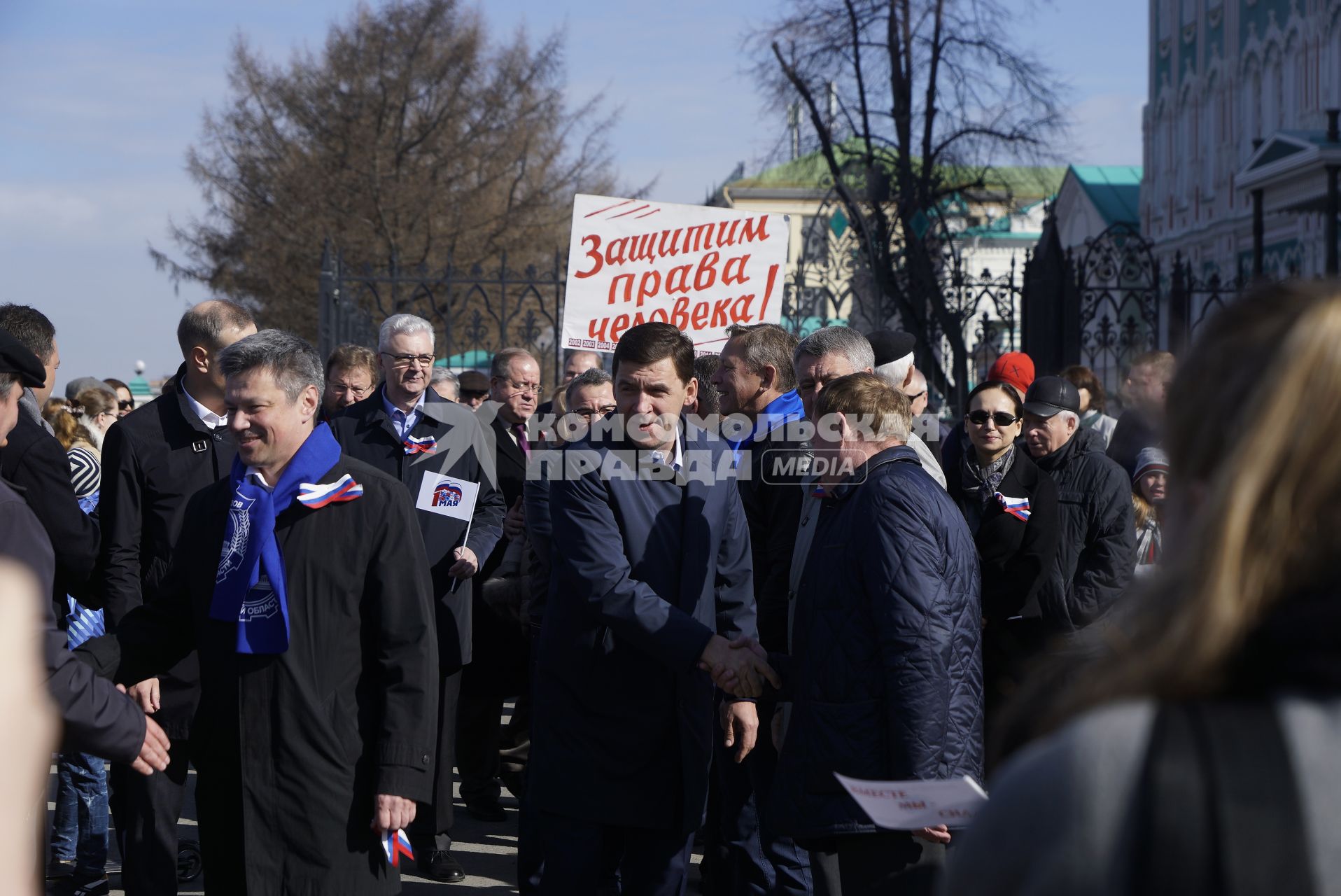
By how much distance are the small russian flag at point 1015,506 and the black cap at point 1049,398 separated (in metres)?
0.58

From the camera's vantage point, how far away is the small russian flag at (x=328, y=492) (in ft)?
11.0

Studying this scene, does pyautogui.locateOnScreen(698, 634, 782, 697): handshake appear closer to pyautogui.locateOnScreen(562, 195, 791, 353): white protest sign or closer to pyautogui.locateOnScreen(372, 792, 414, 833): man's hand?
pyautogui.locateOnScreen(372, 792, 414, 833): man's hand

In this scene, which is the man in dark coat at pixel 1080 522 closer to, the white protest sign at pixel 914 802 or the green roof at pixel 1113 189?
the white protest sign at pixel 914 802

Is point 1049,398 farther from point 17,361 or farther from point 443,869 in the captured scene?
point 17,361

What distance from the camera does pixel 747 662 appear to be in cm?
384

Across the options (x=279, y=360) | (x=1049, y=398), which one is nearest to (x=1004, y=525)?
(x=1049, y=398)

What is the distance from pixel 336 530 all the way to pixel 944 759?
5.60ft

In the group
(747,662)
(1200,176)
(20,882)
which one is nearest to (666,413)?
(747,662)

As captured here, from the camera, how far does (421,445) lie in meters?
5.93

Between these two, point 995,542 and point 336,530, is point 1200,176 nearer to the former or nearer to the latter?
point 995,542

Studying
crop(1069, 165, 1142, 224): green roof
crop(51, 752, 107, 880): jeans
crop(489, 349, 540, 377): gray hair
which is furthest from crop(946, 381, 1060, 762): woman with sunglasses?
crop(1069, 165, 1142, 224): green roof

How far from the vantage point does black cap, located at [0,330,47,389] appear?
3486mm

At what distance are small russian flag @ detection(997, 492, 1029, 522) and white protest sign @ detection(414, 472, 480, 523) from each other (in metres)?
2.27

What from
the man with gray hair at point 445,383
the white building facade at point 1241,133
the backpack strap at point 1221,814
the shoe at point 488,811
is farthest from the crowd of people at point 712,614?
the white building facade at point 1241,133
